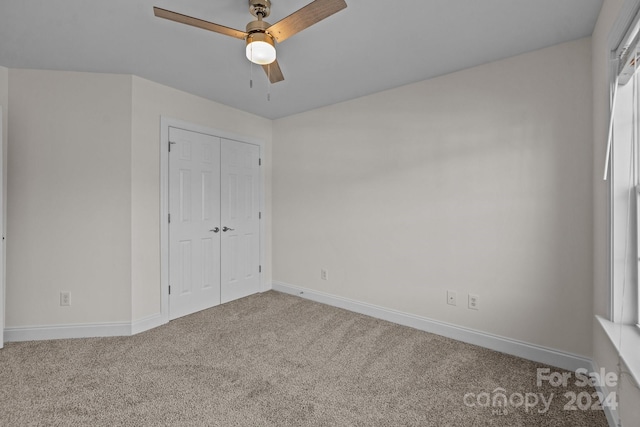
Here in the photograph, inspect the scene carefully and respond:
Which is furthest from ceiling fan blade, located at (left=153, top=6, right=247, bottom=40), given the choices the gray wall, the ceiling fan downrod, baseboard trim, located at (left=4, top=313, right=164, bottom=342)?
baseboard trim, located at (left=4, top=313, right=164, bottom=342)

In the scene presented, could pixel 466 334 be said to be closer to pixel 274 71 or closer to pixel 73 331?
pixel 274 71

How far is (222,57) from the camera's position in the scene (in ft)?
7.80

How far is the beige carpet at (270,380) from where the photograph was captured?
5.48 ft

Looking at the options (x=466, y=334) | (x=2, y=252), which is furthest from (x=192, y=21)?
(x=466, y=334)

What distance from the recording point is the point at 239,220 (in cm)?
375

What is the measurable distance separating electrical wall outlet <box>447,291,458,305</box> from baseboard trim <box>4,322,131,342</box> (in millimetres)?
2938

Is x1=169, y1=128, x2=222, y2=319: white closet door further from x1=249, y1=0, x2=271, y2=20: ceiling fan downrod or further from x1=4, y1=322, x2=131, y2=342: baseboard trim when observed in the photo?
x1=249, y1=0, x2=271, y2=20: ceiling fan downrod

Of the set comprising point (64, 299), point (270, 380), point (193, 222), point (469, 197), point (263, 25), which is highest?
point (263, 25)

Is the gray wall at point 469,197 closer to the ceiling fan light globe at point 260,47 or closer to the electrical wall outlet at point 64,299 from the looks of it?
the ceiling fan light globe at point 260,47

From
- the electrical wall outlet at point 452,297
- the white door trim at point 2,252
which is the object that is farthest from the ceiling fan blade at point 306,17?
the white door trim at point 2,252

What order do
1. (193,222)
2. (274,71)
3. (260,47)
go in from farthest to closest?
(193,222) < (274,71) < (260,47)

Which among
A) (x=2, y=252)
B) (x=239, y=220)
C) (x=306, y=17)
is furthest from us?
(x=239, y=220)

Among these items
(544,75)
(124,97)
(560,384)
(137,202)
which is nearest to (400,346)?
(560,384)

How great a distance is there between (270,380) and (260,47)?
6.82 feet
